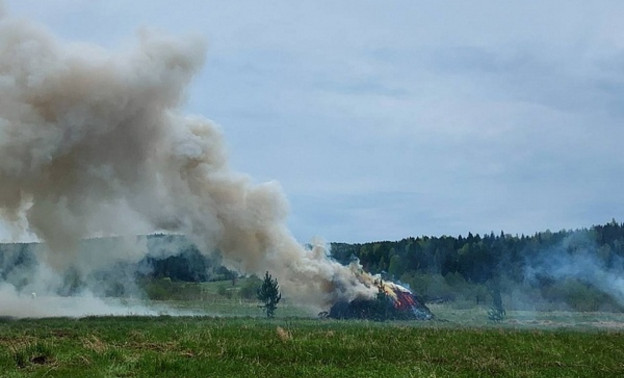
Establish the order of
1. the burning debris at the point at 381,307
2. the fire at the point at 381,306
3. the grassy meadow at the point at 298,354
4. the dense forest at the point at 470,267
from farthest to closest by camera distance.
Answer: the dense forest at the point at 470,267, the fire at the point at 381,306, the burning debris at the point at 381,307, the grassy meadow at the point at 298,354

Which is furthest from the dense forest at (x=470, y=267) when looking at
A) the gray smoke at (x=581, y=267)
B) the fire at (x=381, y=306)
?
the fire at (x=381, y=306)

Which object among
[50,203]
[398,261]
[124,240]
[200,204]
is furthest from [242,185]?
[398,261]

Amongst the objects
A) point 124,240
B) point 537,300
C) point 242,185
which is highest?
point 242,185

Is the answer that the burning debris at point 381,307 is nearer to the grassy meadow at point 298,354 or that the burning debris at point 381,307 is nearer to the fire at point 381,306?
the fire at point 381,306

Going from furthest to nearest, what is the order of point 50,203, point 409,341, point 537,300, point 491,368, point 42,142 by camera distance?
point 537,300, point 50,203, point 42,142, point 409,341, point 491,368

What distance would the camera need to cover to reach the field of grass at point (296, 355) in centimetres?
2158

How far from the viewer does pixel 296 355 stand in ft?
81.3

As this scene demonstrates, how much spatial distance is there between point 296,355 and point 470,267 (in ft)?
413

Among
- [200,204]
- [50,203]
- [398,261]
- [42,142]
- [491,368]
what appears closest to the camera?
[491,368]

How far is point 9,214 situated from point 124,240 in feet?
47.9

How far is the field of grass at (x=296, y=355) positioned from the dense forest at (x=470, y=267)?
4196 centimetres

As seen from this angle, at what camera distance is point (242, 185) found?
232 feet

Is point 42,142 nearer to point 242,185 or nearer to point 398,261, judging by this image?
point 242,185

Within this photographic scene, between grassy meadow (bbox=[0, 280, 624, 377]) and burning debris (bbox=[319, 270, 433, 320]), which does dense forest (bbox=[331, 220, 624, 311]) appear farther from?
grassy meadow (bbox=[0, 280, 624, 377])
